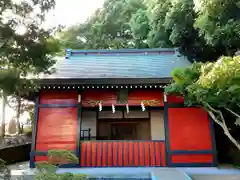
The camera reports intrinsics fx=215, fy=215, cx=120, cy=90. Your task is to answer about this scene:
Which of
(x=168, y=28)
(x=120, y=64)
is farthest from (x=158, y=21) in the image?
(x=120, y=64)

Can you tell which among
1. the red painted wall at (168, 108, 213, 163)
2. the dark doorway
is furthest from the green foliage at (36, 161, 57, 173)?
the dark doorway

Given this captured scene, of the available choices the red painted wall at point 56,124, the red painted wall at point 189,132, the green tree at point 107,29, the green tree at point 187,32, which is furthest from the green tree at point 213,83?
the green tree at point 107,29

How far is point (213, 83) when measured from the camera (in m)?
4.52

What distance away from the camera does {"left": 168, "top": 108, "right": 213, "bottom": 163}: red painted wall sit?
21.8 ft

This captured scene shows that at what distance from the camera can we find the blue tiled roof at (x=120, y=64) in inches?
304

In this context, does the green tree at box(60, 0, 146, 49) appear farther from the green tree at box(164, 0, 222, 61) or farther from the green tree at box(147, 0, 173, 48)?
the green tree at box(164, 0, 222, 61)

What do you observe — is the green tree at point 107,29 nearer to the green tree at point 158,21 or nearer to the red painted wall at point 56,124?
the green tree at point 158,21

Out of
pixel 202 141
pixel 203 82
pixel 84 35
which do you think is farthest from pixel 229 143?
pixel 84 35

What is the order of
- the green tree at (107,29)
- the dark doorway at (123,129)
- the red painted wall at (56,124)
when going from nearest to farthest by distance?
the red painted wall at (56,124) < the dark doorway at (123,129) < the green tree at (107,29)

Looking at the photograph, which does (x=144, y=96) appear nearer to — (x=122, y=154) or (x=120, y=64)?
(x=122, y=154)

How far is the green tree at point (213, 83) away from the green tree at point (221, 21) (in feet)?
7.24

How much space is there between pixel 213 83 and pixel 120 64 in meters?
5.30

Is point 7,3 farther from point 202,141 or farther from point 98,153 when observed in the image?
point 202,141

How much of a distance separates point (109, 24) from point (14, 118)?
979cm
